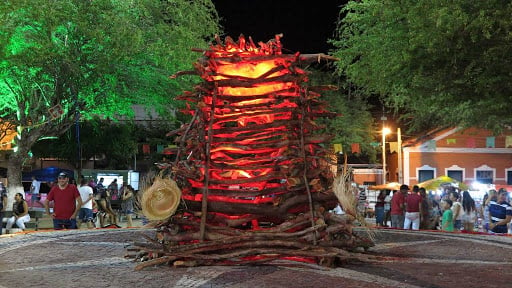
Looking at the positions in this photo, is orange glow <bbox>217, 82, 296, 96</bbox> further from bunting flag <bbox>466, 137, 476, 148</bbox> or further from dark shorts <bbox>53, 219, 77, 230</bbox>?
bunting flag <bbox>466, 137, 476, 148</bbox>

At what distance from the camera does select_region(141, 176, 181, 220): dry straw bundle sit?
7.78 metres

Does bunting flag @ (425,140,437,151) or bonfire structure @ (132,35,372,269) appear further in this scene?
bunting flag @ (425,140,437,151)

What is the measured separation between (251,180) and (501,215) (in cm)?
809

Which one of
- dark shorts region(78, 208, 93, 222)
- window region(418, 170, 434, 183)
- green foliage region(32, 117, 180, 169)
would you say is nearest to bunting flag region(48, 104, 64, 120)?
dark shorts region(78, 208, 93, 222)

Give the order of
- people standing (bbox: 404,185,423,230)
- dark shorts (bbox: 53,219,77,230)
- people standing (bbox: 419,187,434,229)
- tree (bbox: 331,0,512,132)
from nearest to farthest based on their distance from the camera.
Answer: tree (bbox: 331,0,512,132) → dark shorts (bbox: 53,219,77,230) → people standing (bbox: 404,185,423,230) → people standing (bbox: 419,187,434,229)

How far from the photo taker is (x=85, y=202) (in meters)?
16.5

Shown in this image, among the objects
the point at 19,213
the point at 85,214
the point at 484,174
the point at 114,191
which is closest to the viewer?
the point at 19,213

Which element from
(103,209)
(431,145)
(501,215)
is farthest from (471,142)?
(103,209)

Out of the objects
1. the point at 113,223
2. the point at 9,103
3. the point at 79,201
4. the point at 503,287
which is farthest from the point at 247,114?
the point at 9,103

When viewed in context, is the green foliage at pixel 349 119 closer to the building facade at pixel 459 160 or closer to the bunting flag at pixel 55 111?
the building facade at pixel 459 160

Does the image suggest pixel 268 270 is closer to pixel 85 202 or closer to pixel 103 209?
pixel 85 202

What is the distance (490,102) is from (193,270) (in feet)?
34.4

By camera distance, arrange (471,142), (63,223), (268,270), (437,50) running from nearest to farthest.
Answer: (268,270) → (63,223) → (437,50) → (471,142)

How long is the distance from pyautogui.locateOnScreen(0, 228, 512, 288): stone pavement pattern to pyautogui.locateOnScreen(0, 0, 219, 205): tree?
10.0 m
